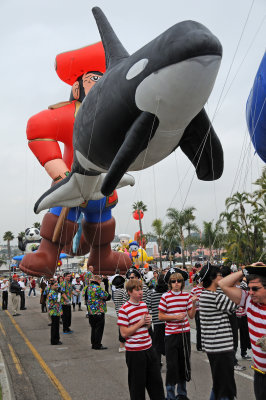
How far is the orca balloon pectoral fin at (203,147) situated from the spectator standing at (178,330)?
214cm

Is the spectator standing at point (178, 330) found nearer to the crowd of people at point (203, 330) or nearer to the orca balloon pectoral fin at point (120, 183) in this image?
the crowd of people at point (203, 330)

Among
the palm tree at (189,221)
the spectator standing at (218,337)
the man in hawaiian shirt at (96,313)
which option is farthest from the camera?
the palm tree at (189,221)

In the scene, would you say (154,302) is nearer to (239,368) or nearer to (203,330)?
(239,368)

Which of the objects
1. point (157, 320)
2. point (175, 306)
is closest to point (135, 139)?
point (175, 306)

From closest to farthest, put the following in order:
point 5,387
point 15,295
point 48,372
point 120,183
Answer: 1. point 5,387
2. point 48,372
3. point 120,183
4. point 15,295

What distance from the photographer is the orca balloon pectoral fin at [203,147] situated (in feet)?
19.8

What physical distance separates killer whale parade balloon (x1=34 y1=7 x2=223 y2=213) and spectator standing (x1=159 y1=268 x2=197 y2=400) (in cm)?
172

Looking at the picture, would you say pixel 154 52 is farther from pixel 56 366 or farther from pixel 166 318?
pixel 56 366

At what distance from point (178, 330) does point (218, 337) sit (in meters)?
0.88

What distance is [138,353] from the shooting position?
14.0 ft

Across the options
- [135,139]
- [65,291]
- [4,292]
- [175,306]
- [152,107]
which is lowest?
[4,292]

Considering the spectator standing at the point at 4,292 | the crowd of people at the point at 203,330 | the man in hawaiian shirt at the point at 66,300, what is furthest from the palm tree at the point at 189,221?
the crowd of people at the point at 203,330

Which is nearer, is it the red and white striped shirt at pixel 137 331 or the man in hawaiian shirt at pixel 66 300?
the red and white striped shirt at pixel 137 331

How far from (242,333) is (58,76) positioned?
7999 mm
